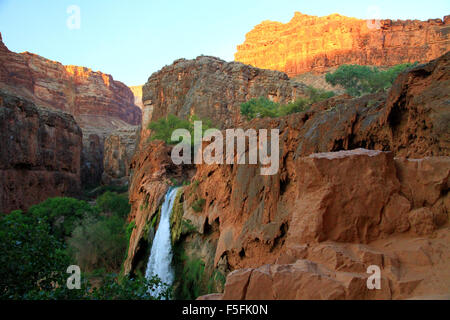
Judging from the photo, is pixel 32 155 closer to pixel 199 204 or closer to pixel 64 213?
pixel 64 213

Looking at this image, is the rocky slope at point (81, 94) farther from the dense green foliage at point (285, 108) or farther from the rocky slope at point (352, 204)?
the rocky slope at point (352, 204)

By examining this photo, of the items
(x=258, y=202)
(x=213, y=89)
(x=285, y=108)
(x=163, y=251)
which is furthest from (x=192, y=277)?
(x=213, y=89)

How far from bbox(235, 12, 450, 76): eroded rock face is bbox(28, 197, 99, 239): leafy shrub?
169ft

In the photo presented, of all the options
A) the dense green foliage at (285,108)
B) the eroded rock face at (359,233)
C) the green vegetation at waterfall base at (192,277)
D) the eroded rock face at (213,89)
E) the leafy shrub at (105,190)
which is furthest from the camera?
the leafy shrub at (105,190)

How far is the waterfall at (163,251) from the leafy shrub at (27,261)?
620 centimetres

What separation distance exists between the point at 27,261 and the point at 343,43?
66.0 meters

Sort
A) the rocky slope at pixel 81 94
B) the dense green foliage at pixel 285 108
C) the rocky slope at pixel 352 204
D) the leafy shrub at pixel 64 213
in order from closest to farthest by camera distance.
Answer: the rocky slope at pixel 352 204 → the dense green foliage at pixel 285 108 → the leafy shrub at pixel 64 213 → the rocky slope at pixel 81 94

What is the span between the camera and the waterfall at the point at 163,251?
14.6 meters

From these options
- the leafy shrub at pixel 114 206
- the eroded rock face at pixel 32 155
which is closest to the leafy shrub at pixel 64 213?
the leafy shrub at pixel 114 206

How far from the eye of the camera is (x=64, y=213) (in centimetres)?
2666

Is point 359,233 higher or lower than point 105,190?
higher

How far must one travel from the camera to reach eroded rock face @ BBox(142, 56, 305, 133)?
35.0 m

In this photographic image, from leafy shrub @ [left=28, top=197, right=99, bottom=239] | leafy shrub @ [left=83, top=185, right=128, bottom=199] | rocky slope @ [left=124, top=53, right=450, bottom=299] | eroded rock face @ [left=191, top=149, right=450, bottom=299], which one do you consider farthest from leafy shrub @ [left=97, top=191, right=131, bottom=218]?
eroded rock face @ [left=191, top=149, right=450, bottom=299]
